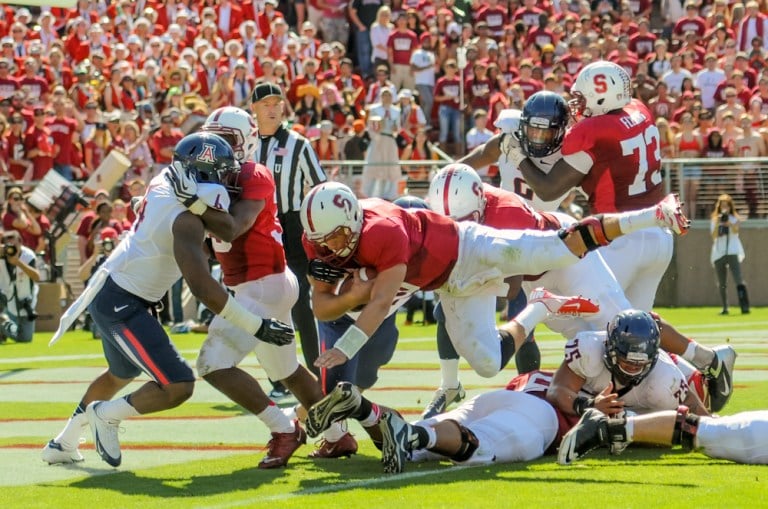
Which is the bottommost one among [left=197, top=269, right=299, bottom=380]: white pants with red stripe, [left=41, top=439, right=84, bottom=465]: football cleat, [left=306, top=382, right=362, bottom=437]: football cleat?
[left=41, top=439, right=84, bottom=465]: football cleat

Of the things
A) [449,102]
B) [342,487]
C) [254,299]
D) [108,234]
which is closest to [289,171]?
[254,299]

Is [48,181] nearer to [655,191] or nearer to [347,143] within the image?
[347,143]

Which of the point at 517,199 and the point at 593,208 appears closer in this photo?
the point at 517,199

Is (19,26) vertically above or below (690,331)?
above

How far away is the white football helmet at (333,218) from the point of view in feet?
21.5

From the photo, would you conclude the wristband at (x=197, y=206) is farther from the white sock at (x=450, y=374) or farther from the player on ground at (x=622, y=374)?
the white sock at (x=450, y=374)

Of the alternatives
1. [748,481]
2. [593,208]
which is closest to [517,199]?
[593,208]

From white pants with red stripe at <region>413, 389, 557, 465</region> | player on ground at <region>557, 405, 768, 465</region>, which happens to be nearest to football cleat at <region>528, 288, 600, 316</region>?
white pants with red stripe at <region>413, 389, 557, 465</region>

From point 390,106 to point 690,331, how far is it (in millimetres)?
6179

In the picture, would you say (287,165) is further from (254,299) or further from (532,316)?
(532,316)

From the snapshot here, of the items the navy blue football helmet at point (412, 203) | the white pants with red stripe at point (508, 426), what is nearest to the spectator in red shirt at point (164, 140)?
the navy blue football helmet at point (412, 203)

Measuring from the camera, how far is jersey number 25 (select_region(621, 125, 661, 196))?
8.38 meters

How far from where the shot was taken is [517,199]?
7.90m

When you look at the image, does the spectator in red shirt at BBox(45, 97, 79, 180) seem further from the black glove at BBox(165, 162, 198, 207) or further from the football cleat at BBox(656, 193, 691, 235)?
the football cleat at BBox(656, 193, 691, 235)
